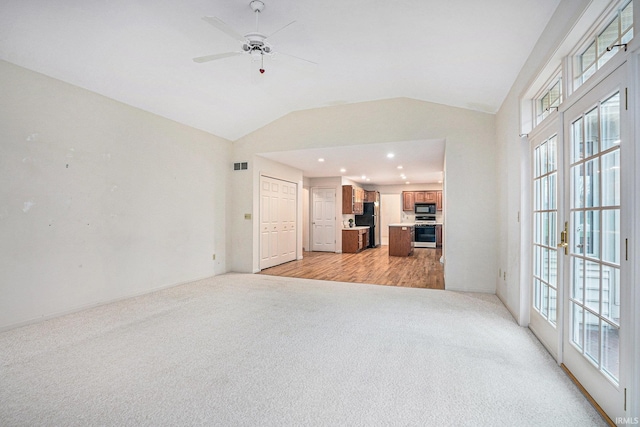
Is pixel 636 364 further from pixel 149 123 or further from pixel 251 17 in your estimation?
pixel 149 123

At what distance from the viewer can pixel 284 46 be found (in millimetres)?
3504

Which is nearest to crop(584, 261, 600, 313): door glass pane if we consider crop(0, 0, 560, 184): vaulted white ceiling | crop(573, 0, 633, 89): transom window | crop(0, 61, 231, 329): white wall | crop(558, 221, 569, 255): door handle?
crop(558, 221, 569, 255): door handle

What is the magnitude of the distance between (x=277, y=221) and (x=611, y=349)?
243 inches

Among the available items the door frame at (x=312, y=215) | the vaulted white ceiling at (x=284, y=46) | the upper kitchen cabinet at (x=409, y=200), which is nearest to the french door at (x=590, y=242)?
the vaulted white ceiling at (x=284, y=46)

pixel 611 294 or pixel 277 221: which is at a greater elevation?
pixel 277 221

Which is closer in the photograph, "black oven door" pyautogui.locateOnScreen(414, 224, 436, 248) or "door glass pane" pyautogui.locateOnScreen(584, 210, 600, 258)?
"door glass pane" pyautogui.locateOnScreen(584, 210, 600, 258)

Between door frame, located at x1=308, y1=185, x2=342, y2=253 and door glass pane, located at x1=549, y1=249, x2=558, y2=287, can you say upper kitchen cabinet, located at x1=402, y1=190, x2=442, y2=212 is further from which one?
door glass pane, located at x1=549, y1=249, x2=558, y2=287

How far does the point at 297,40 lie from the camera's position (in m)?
3.37

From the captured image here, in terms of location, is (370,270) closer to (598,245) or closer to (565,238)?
(565,238)

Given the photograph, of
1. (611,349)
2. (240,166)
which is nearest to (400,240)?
(240,166)

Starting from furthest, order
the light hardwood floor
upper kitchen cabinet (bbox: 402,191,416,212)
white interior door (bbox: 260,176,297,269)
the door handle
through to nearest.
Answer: upper kitchen cabinet (bbox: 402,191,416,212) → white interior door (bbox: 260,176,297,269) → the light hardwood floor → the door handle

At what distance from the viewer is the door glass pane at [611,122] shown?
172 centimetres

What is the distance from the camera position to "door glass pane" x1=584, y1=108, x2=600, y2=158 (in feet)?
6.39

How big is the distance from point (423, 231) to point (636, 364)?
33.1 feet
